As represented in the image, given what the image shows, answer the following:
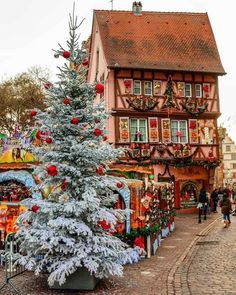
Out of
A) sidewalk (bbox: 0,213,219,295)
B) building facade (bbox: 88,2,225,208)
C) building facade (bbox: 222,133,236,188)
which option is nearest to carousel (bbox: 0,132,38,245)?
sidewalk (bbox: 0,213,219,295)

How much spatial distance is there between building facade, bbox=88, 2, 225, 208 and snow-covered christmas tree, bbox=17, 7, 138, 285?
1832cm

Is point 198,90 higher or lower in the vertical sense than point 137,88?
higher

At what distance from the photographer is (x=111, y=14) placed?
34.8 meters

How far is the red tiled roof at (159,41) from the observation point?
31.7 metres

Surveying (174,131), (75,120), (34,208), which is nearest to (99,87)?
(75,120)

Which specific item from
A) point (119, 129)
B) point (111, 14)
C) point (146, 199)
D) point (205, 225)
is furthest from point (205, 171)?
point (146, 199)

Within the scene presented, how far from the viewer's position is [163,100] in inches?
1246

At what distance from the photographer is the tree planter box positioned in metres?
10.3

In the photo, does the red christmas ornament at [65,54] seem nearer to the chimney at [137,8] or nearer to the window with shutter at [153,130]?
the window with shutter at [153,130]

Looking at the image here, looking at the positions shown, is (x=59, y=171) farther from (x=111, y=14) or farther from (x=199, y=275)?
(x=111, y=14)

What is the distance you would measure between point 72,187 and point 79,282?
208 centimetres

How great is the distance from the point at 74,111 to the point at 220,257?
21.7 ft

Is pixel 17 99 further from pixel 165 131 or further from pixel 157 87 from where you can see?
pixel 165 131

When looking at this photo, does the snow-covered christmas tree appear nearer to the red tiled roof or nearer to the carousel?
the carousel
